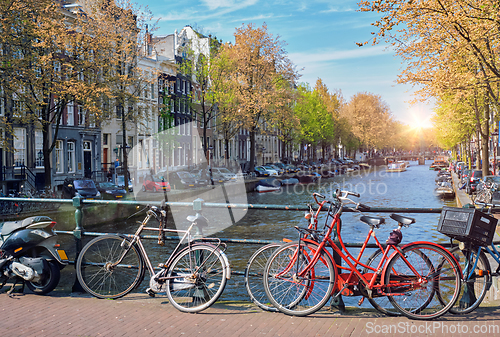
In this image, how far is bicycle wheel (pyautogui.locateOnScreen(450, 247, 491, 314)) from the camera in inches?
180

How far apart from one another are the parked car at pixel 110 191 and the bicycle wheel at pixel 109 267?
68.2 feet

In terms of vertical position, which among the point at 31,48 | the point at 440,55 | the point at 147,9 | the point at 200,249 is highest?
the point at 147,9

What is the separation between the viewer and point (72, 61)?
2386cm

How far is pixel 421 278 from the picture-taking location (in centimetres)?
→ 454

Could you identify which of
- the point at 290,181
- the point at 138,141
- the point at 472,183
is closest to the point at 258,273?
the point at 472,183

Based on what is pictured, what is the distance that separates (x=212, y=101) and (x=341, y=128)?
3909cm

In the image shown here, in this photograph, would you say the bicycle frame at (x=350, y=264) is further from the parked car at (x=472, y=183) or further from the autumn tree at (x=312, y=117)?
the autumn tree at (x=312, y=117)

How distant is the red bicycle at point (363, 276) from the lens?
14.9 feet

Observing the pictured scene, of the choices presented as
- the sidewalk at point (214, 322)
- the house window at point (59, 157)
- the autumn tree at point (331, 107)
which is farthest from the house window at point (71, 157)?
the autumn tree at point (331, 107)

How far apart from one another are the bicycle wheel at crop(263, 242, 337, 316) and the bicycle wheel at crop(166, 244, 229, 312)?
23.3 inches

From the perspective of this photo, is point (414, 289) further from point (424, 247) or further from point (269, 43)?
point (269, 43)

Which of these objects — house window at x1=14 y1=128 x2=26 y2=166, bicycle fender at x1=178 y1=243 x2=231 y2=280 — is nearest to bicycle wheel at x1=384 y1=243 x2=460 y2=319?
bicycle fender at x1=178 y1=243 x2=231 y2=280

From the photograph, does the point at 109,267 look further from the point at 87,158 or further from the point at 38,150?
the point at 87,158

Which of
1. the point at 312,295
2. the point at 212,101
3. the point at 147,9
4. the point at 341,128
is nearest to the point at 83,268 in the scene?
the point at 312,295
